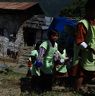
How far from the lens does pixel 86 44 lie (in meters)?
6.23

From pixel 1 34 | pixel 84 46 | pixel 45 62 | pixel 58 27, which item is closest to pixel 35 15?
pixel 1 34

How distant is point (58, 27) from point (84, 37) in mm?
1984

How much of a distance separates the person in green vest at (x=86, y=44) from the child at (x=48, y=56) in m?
0.63

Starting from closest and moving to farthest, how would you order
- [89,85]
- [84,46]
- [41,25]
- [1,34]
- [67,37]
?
[84,46], [89,85], [67,37], [41,25], [1,34]

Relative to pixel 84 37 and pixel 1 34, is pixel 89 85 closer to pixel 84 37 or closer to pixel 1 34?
pixel 84 37

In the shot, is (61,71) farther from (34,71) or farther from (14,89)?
(14,89)

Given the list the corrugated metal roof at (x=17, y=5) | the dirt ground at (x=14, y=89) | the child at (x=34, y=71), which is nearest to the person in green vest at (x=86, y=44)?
the dirt ground at (x=14, y=89)

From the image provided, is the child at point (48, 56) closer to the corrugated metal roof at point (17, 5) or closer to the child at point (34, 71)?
the child at point (34, 71)

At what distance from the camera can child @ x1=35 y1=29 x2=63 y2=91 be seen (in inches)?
273

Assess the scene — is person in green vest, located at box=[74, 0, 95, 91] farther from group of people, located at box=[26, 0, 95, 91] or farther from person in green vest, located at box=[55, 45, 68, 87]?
person in green vest, located at box=[55, 45, 68, 87]

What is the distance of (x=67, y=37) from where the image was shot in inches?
320

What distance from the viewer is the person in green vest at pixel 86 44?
626 centimetres

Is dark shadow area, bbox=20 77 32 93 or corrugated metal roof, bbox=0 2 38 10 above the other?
corrugated metal roof, bbox=0 2 38 10

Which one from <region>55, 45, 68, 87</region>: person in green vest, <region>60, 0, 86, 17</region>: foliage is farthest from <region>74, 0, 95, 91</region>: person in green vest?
<region>60, 0, 86, 17</region>: foliage
